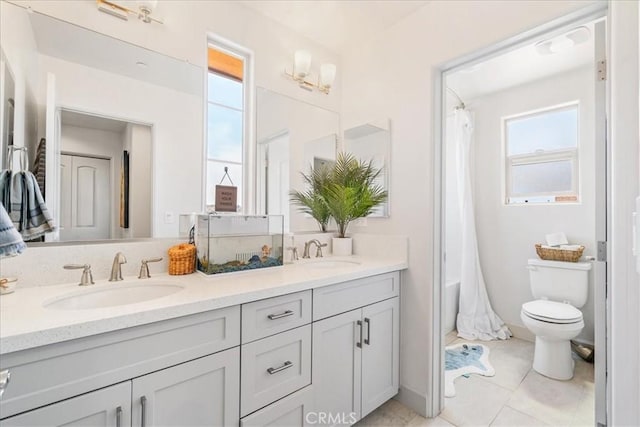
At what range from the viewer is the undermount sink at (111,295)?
1.08 metres

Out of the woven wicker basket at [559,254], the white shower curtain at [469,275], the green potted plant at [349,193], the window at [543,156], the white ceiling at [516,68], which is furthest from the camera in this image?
the white shower curtain at [469,275]

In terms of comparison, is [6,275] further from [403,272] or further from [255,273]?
[403,272]

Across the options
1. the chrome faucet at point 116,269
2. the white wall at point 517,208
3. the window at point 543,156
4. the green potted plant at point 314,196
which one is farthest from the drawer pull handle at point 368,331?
the window at point 543,156

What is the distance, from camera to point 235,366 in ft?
3.54

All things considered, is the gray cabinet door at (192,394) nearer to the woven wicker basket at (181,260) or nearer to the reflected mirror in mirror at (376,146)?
the woven wicker basket at (181,260)

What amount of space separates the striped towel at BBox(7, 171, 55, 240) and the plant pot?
1535 mm

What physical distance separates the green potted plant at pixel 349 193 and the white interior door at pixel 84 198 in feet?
4.15

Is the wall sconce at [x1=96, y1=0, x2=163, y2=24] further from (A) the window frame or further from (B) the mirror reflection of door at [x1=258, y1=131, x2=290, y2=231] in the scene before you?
(B) the mirror reflection of door at [x1=258, y1=131, x2=290, y2=231]

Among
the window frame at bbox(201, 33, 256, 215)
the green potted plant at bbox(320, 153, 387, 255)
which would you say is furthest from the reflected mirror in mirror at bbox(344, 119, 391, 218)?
the window frame at bbox(201, 33, 256, 215)

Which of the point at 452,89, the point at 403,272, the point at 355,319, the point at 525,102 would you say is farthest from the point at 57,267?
the point at 525,102

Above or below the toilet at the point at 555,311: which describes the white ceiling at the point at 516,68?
above

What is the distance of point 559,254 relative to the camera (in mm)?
2404

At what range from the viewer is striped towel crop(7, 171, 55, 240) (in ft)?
3.67

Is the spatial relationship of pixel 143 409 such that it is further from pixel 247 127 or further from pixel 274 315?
pixel 247 127
